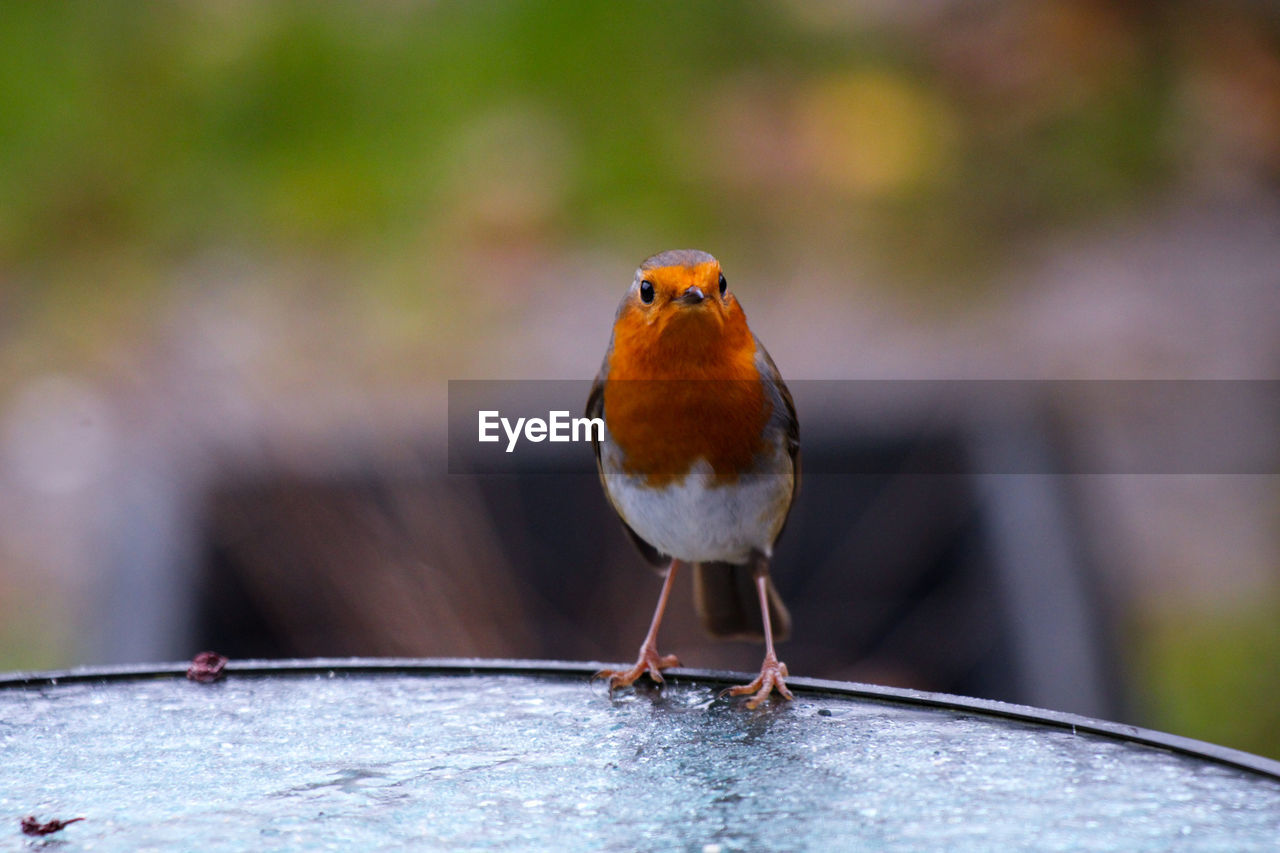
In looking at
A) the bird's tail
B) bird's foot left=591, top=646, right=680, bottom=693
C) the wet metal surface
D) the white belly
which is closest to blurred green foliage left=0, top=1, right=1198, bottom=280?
the bird's tail

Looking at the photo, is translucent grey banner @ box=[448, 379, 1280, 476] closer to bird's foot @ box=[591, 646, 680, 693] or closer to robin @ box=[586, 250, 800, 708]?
robin @ box=[586, 250, 800, 708]

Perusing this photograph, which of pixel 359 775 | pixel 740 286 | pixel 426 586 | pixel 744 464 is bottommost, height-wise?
pixel 426 586

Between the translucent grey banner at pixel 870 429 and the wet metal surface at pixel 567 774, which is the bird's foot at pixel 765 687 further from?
the translucent grey banner at pixel 870 429

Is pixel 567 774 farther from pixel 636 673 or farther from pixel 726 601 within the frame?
pixel 726 601

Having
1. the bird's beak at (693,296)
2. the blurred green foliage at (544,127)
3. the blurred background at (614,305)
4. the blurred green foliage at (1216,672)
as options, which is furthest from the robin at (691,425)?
the blurred green foliage at (544,127)

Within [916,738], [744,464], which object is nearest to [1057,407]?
[744,464]

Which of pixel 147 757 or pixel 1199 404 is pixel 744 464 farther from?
pixel 1199 404
